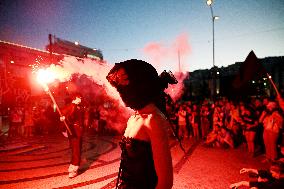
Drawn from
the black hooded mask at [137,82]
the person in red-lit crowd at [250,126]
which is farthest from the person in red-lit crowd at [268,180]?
the person in red-lit crowd at [250,126]

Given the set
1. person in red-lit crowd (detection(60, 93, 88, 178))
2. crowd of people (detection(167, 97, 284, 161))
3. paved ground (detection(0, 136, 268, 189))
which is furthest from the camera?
crowd of people (detection(167, 97, 284, 161))

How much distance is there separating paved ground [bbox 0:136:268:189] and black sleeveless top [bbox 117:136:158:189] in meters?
4.96

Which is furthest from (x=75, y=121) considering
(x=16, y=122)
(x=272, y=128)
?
(x=16, y=122)

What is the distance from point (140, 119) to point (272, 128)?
814cm

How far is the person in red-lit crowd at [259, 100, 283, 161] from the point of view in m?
9.12

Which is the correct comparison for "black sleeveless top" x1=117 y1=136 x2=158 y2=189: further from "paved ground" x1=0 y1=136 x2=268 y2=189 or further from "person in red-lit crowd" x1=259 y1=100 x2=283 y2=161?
"person in red-lit crowd" x1=259 y1=100 x2=283 y2=161

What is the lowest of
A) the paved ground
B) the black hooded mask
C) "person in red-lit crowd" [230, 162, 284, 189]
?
the paved ground

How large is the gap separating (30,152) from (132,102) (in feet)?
36.8

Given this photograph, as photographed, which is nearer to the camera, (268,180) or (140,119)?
(140,119)

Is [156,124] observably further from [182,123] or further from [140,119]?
[182,123]

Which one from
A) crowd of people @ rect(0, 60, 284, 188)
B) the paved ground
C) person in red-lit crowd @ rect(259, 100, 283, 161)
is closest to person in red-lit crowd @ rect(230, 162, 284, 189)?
crowd of people @ rect(0, 60, 284, 188)

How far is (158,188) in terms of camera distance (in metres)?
2.12

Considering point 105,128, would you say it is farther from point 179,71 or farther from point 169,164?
point 179,71

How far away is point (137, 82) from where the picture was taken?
2.40 meters
